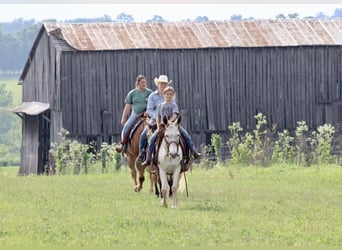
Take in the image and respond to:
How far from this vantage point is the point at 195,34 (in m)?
46.4

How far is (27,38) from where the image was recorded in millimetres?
149250

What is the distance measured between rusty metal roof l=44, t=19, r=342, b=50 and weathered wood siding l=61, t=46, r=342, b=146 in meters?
0.27

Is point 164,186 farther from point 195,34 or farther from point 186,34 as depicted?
point 195,34

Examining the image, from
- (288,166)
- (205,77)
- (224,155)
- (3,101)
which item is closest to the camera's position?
(288,166)

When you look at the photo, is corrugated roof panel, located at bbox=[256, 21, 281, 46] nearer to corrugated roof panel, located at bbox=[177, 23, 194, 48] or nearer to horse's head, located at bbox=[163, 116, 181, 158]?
corrugated roof panel, located at bbox=[177, 23, 194, 48]

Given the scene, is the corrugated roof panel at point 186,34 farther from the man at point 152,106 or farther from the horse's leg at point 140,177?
the man at point 152,106

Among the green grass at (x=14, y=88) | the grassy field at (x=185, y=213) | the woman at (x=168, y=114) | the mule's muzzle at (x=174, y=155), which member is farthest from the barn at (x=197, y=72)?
the green grass at (x=14, y=88)

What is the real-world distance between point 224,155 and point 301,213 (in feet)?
78.3

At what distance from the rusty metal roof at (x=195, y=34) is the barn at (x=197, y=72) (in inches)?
1.5

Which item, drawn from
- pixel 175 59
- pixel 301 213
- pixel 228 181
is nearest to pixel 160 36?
pixel 175 59

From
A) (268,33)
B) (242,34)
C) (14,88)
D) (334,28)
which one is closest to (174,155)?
(242,34)

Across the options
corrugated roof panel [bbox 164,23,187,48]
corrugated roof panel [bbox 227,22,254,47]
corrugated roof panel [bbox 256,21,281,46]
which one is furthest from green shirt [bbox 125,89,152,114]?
corrugated roof panel [bbox 256,21,281,46]

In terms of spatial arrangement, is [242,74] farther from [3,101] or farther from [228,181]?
[3,101]

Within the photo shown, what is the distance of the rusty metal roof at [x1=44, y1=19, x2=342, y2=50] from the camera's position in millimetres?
44844
